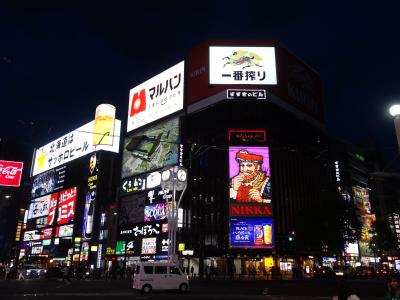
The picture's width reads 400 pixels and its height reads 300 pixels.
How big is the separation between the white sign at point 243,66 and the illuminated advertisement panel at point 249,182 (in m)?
11.6

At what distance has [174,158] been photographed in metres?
67.5

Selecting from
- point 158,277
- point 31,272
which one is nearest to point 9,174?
point 31,272

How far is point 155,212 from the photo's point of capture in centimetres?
6869

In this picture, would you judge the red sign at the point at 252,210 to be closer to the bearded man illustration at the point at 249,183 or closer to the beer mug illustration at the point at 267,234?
the bearded man illustration at the point at 249,183

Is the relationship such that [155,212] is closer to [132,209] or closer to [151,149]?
[132,209]

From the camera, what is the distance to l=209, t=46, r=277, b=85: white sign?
66.9 meters

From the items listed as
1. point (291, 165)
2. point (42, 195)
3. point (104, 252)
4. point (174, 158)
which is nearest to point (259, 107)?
point (291, 165)

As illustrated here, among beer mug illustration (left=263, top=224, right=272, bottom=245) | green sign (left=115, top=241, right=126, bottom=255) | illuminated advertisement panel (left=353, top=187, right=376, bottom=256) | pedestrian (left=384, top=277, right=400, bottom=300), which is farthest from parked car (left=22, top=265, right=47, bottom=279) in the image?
illuminated advertisement panel (left=353, top=187, right=376, bottom=256)

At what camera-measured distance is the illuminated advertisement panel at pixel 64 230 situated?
83.1 metres

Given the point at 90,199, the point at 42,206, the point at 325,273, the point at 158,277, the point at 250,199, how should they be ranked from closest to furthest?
Result: the point at 158,277
the point at 325,273
the point at 250,199
the point at 90,199
the point at 42,206

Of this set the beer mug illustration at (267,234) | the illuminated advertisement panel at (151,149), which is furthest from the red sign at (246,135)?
the beer mug illustration at (267,234)

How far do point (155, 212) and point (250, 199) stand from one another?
16.6m

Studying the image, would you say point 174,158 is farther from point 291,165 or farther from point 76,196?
point 76,196

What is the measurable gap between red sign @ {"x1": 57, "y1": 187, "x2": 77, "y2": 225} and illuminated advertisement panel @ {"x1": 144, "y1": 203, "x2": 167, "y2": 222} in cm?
2230
